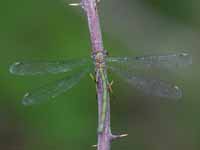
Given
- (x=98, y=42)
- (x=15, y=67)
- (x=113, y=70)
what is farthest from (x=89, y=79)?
(x=98, y=42)

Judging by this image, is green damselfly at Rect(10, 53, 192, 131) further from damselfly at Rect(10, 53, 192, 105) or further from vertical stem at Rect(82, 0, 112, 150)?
vertical stem at Rect(82, 0, 112, 150)

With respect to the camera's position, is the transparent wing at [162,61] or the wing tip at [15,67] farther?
the transparent wing at [162,61]

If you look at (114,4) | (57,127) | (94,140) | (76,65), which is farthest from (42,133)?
(76,65)

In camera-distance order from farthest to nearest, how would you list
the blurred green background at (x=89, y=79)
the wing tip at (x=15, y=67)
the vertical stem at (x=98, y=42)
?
the blurred green background at (x=89, y=79) → the wing tip at (x=15, y=67) → the vertical stem at (x=98, y=42)

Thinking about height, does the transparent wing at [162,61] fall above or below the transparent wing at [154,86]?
above

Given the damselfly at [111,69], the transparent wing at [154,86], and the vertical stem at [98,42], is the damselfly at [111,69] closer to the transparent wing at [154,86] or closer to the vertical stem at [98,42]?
the transparent wing at [154,86]

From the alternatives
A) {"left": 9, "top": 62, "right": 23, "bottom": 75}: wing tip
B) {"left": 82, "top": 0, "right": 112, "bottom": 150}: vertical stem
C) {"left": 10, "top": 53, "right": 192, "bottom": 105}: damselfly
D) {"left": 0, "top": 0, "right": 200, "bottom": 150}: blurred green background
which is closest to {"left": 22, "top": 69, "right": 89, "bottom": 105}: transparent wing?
{"left": 10, "top": 53, "right": 192, "bottom": 105}: damselfly

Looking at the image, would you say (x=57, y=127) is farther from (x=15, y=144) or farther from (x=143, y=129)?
(x=143, y=129)

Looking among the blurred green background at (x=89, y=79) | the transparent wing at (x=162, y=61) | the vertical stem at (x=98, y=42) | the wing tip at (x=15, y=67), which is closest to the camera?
the vertical stem at (x=98, y=42)

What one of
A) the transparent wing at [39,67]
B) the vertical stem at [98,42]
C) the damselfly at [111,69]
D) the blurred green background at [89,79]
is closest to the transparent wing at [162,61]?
the damselfly at [111,69]
